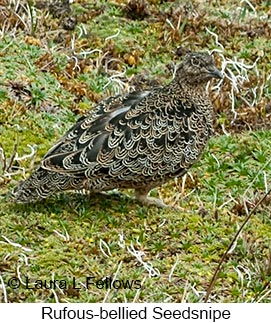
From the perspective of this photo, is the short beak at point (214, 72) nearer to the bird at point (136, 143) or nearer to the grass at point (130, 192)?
the bird at point (136, 143)

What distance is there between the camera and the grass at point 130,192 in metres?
6.71

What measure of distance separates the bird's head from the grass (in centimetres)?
88

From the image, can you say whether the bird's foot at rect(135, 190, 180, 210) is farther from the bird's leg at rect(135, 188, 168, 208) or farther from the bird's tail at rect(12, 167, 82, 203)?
the bird's tail at rect(12, 167, 82, 203)

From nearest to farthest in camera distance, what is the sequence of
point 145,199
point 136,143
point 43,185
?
point 43,185 < point 136,143 < point 145,199

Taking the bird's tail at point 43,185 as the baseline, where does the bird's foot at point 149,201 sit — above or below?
below

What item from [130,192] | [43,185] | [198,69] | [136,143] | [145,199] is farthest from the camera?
[130,192]

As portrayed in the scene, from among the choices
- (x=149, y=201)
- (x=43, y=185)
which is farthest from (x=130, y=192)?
(x=43, y=185)

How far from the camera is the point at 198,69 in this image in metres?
7.63

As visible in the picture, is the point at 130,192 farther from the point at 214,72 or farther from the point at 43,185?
the point at 214,72

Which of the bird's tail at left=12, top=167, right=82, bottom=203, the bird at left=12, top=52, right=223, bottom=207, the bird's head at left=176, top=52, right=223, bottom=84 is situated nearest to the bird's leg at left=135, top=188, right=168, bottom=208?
the bird at left=12, top=52, right=223, bottom=207

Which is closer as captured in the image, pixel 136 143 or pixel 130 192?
pixel 136 143

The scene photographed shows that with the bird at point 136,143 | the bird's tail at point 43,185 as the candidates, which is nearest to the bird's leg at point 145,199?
the bird at point 136,143

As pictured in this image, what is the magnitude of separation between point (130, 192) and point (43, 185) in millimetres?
961

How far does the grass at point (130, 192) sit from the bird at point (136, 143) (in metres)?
0.22
